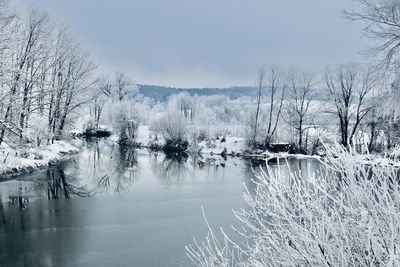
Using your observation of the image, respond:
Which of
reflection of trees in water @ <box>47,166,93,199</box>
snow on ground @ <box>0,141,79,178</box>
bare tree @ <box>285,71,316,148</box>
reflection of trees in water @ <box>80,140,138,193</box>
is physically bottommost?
reflection of trees in water @ <box>80,140,138,193</box>

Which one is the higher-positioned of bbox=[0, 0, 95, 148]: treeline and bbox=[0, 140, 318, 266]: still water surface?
bbox=[0, 0, 95, 148]: treeline

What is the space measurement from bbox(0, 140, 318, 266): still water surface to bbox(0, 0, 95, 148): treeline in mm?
3346

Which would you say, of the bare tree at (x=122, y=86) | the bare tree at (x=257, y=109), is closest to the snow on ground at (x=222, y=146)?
the bare tree at (x=257, y=109)

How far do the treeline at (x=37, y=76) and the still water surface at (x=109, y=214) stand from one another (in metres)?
3.35

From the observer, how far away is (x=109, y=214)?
444 inches

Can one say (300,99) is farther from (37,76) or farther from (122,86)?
(122,86)

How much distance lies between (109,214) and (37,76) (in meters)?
12.6

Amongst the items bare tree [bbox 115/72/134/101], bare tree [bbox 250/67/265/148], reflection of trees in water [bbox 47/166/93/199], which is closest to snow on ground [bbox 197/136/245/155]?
bare tree [bbox 250/67/265/148]

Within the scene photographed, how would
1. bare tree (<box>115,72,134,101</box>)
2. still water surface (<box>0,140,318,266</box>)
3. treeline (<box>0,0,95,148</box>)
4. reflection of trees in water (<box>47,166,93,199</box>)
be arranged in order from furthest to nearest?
bare tree (<box>115,72,134,101</box>), treeline (<box>0,0,95,148</box>), reflection of trees in water (<box>47,166,93,199</box>), still water surface (<box>0,140,318,266</box>)

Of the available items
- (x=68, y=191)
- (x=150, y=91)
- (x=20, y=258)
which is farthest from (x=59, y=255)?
(x=150, y=91)

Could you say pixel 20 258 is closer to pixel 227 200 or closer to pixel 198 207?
pixel 198 207

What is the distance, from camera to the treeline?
15359 millimetres

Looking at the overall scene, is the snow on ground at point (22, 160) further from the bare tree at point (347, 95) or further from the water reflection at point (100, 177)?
the bare tree at point (347, 95)

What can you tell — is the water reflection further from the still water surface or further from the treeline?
the treeline
